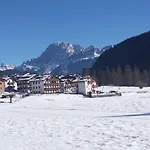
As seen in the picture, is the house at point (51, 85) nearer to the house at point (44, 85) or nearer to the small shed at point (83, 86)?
the house at point (44, 85)

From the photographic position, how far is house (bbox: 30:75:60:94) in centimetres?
18138

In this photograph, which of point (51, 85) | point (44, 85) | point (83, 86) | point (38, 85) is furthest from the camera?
point (51, 85)

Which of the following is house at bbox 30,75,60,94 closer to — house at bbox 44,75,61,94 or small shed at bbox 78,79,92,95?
house at bbox 44,75,61,94

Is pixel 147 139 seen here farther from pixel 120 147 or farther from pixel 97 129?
pixel 97 129

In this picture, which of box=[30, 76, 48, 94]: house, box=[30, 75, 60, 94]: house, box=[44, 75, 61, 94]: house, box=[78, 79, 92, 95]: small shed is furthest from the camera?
box=[44, 75, 61, 94]: house

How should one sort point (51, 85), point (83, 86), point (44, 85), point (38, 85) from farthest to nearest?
point (51, 85) < point (38, 85) < point (44, 85) < point (83, 86)

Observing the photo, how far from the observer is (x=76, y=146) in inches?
595

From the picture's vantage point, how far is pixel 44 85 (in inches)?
7170

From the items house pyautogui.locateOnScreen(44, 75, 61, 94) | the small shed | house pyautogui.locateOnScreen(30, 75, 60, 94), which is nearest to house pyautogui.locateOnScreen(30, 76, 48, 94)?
house pyautogui.locateOnScreen(30, 75, 60, 94)

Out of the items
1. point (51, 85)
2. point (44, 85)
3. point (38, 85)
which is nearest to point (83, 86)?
point (44, 85)

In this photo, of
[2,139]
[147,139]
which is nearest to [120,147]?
[147,139]

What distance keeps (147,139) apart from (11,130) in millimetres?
8642

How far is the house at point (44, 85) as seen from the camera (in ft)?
595

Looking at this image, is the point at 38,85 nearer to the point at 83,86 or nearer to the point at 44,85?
the point at 44,85
